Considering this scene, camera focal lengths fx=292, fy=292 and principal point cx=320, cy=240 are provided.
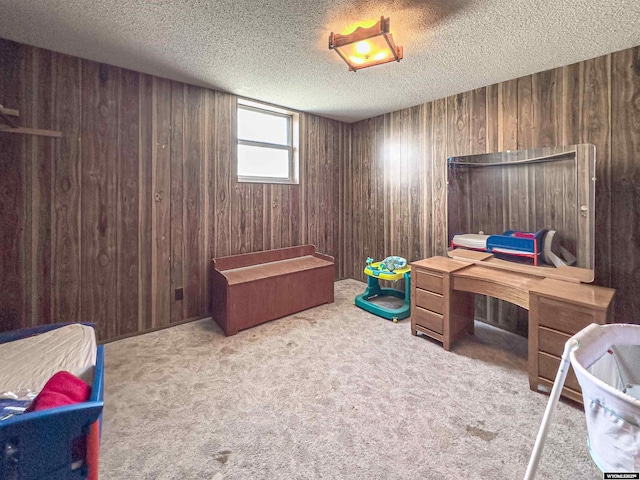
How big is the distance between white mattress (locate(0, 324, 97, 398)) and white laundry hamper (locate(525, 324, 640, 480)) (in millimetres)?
2011

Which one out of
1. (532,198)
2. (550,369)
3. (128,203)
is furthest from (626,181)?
(128,203)

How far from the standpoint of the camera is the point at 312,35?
6.54 ft

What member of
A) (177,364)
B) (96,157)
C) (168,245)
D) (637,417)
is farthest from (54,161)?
(637,417)

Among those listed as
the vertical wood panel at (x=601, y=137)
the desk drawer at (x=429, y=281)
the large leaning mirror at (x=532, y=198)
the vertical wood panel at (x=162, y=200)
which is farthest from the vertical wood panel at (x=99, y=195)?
the vertical wood panel at (x=601, y=137)

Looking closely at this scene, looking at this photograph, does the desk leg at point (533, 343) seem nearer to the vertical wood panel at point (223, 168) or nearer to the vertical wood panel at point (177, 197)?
the vertical wood panel at point (223, 168)

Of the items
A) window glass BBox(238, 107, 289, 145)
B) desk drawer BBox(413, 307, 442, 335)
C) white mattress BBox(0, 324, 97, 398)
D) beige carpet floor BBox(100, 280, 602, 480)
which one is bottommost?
beige carpet floor BBox(100, 280, 602, 480)

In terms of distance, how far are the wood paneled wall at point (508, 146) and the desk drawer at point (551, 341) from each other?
2.90ft

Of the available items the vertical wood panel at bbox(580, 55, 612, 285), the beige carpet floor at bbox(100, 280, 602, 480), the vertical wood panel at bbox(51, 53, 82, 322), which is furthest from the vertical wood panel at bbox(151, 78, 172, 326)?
the vertical wood panel at bbox(580, 55, 612, 285)

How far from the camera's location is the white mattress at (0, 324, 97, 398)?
133 cm

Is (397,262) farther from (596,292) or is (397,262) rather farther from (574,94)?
(574,94)

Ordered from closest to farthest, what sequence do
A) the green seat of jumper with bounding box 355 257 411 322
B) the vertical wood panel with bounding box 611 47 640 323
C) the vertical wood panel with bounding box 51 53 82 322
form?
the vertical wood panel with bounding box 611 47 640 323, the vertical wood panel with bounding box 51 53 82 322, the green seat of jumper with bounding box 355 257 411 322

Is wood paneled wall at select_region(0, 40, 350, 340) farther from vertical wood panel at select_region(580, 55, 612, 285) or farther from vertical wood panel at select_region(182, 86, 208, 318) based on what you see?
vertical wood panel at select_region(580, 55, 612, 285)

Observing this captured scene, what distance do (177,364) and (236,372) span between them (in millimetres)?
492

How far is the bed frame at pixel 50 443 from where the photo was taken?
0.88 m
